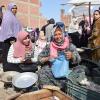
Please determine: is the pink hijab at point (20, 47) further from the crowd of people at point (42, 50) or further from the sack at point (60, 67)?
the sack at point (60, 67)

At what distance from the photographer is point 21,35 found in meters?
8.28

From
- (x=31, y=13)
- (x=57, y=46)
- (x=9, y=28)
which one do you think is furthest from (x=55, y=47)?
(x=31, y=13)

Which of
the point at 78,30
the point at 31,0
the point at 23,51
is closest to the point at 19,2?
the point at 31,0

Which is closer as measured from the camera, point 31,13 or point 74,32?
point 74,32

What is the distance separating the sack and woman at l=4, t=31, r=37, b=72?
3.34 feet

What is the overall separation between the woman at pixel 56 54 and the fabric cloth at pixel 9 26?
8.39ft

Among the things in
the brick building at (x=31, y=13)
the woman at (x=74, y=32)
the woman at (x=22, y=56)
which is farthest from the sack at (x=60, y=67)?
the brick building at (x=31, y=13)

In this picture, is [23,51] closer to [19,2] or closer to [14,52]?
[14,52]

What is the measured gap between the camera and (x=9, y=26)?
973 cm

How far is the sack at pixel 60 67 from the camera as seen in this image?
22.7 ft

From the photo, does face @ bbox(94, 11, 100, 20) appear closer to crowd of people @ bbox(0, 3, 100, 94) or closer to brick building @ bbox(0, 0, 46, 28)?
crowd of people @ bbox(0, 3, 100, 94)

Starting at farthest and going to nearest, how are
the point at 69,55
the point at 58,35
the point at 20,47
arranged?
the point at 20,47 → the point at 58,35 → the point at 69,55

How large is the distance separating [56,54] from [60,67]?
0.24 meters

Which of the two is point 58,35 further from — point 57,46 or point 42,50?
point 42,50
